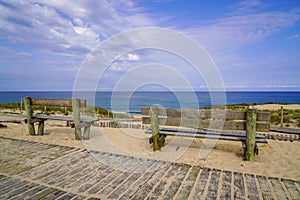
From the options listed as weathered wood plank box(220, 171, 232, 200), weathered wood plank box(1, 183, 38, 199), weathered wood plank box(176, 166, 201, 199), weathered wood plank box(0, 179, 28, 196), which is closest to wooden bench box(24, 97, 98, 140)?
weathered wood plank box(0, 179, 28, 196)

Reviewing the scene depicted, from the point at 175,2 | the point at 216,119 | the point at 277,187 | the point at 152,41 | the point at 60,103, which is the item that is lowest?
the point at 277,187

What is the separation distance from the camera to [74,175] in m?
2.72

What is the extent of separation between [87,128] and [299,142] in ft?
23.8

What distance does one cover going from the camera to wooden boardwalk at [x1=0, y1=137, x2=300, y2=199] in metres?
2.20

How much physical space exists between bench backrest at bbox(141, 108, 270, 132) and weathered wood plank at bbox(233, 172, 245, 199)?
1.45 m

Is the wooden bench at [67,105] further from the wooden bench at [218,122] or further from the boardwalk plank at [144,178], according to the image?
the boardwalk plank at [144,178]

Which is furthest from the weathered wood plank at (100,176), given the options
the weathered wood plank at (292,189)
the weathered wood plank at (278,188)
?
the weathered wood plank at (292,189)

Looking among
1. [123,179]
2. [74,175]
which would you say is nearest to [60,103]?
[74,175]

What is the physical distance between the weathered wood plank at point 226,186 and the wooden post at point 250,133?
4.80 ft

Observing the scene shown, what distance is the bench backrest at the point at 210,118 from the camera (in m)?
3.89

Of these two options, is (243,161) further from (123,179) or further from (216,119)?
(123,179)

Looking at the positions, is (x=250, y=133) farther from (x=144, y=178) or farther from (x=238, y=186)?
(x=144, y=178)

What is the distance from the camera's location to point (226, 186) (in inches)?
94.4

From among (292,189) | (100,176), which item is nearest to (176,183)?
(100,176)
